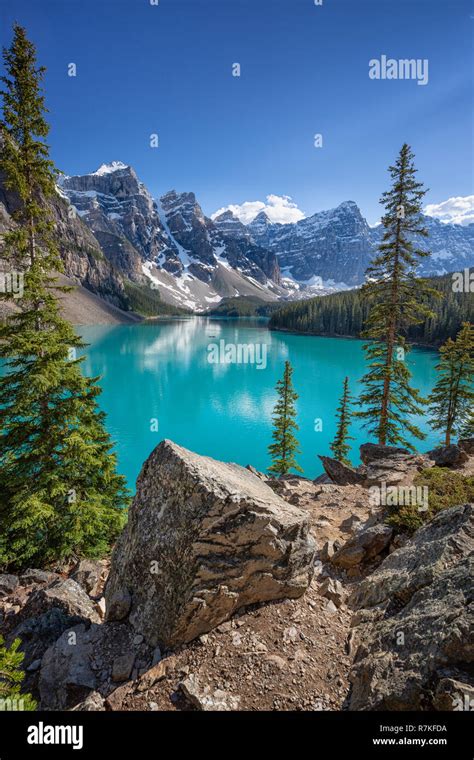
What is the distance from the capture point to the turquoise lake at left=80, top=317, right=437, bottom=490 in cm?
3553

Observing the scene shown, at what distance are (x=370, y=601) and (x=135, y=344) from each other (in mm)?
117372

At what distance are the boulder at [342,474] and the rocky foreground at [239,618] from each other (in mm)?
8668

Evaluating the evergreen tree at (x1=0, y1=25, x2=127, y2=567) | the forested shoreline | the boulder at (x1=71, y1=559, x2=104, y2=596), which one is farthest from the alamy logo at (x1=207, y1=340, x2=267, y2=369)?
the boulder at (x1=71, y1=559, x2=104, y2=596)

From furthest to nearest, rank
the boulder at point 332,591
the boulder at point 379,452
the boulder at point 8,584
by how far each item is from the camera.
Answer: the boulder at point 379,452
the boulder at point 8,584
the boulder at point 332,591

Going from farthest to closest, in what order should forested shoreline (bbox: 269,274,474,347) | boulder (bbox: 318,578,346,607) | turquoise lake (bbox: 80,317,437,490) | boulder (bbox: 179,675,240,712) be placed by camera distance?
forested shoreline (bbox: 269,274,474,347)
turquoise lake (bbox: 80,317,437,490)
boulder (bbox: 318,578,346,607)
boulder (bbox: 179,675,240,712)

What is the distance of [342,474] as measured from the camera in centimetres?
1554

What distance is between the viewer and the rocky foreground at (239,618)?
13.8 feet

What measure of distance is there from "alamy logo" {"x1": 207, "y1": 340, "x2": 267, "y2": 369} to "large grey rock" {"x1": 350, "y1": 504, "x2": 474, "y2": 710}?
2881 inches

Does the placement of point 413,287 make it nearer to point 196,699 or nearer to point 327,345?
point 196,699

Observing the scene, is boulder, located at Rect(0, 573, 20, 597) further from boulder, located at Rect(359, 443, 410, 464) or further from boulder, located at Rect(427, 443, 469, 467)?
boulder, located at Rect(427, 443, 469, 467)

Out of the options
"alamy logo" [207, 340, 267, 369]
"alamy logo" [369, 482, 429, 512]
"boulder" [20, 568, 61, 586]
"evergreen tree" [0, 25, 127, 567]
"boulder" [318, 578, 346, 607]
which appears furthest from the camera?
"alamy logo" [207, 340, 267, 369]

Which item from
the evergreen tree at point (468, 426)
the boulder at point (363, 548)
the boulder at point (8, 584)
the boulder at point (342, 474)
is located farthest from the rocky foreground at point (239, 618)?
the evergreen tree at point (468, 426)

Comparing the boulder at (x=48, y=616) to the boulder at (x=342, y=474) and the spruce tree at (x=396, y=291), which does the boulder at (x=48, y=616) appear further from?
the spruce tree at (x=396, y=291)
